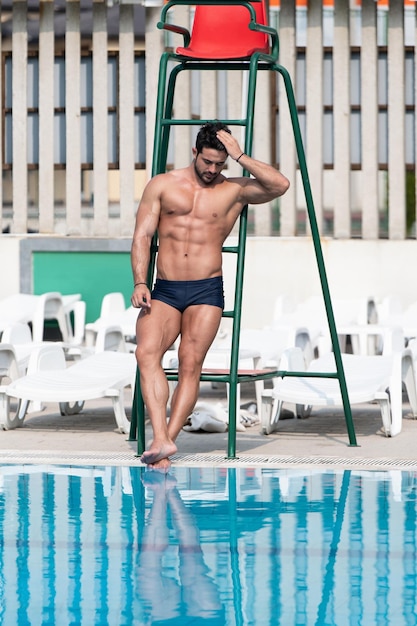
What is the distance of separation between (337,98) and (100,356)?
625 cm

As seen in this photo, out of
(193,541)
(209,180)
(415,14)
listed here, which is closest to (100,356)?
(209,180)

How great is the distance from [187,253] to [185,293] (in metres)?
0.22

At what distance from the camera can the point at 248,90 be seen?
7.64 meters

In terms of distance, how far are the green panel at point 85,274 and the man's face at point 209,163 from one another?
7933 millimetres

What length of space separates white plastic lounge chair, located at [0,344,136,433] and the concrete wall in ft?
17.4

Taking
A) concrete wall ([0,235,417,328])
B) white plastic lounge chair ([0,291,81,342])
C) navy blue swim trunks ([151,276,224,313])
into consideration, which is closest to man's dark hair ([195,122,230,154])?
navy blue swim trunks ([151,276,224,313])

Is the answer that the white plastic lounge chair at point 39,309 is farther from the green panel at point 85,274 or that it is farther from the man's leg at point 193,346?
the man's leg at point 193,346

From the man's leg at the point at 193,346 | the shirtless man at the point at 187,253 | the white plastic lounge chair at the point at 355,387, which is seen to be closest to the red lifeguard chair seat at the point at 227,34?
the shirtless man at the point at 187,253

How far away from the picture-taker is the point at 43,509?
6.12 meters

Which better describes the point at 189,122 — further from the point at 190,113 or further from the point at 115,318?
the point at 190,113

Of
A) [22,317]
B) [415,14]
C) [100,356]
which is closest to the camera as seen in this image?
[100,356]

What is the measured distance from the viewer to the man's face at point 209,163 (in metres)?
7.19

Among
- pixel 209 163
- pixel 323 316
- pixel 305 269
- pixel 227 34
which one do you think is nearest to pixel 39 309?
pixel 323 316

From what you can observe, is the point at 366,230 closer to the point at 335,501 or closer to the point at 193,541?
the point at 335,501
